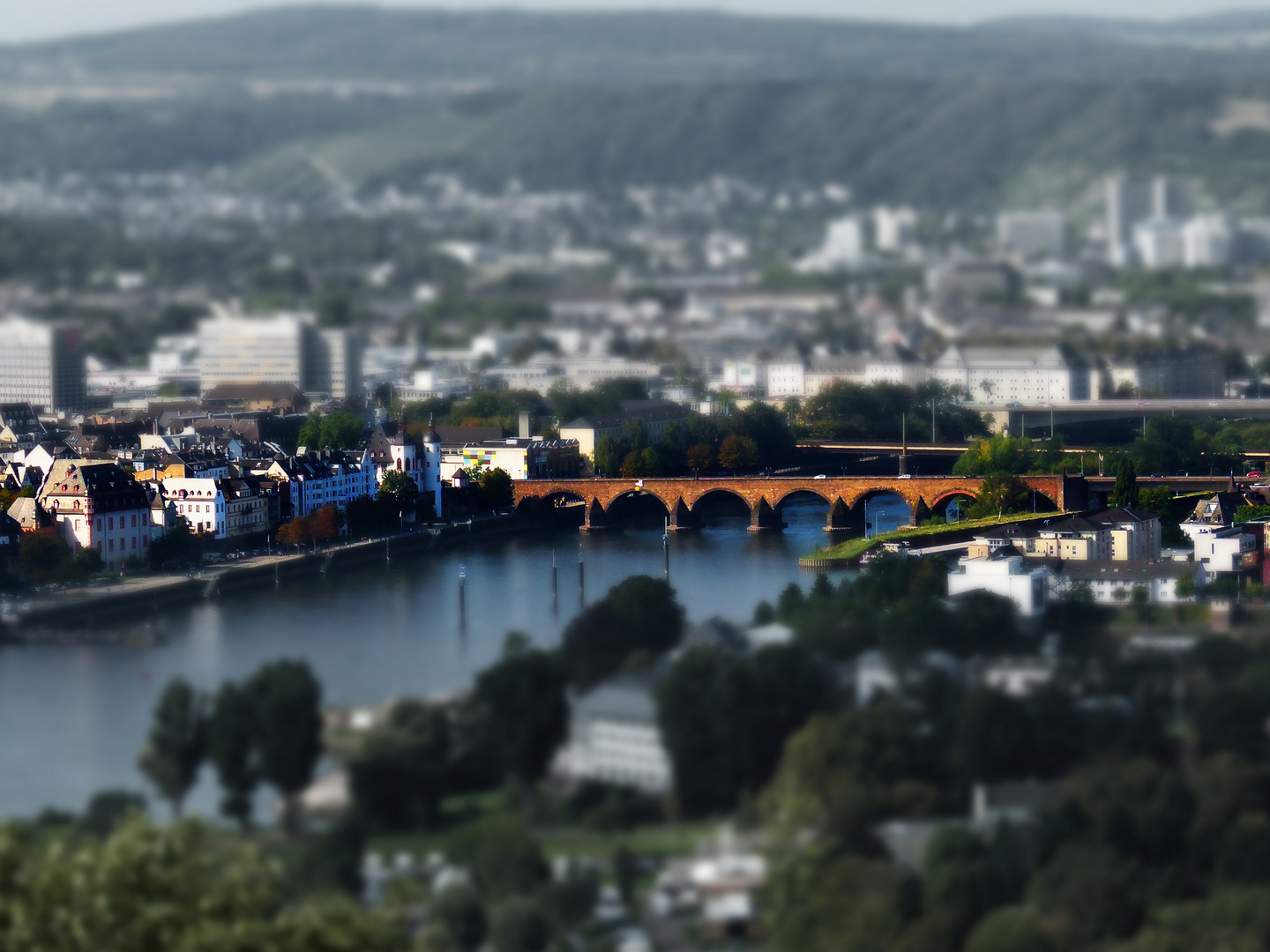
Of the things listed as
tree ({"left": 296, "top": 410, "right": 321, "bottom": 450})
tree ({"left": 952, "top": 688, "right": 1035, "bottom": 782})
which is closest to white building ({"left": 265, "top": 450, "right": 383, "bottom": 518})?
tree ({"left": 296, "top": 410, "right": 321, "bottom": 450})

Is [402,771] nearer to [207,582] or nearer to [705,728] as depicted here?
[705,728]

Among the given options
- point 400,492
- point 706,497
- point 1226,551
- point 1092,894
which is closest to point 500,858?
point 1092,894

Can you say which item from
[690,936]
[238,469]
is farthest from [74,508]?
[690,936]

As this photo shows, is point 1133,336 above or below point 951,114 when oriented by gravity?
below

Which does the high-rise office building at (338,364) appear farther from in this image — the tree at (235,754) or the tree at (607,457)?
the tree at (235,754)

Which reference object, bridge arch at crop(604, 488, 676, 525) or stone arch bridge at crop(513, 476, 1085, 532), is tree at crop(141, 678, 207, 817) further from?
bridge arch at crop(604, 488, 676, 525)

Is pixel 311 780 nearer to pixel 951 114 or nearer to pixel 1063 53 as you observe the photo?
pixel 951 114
